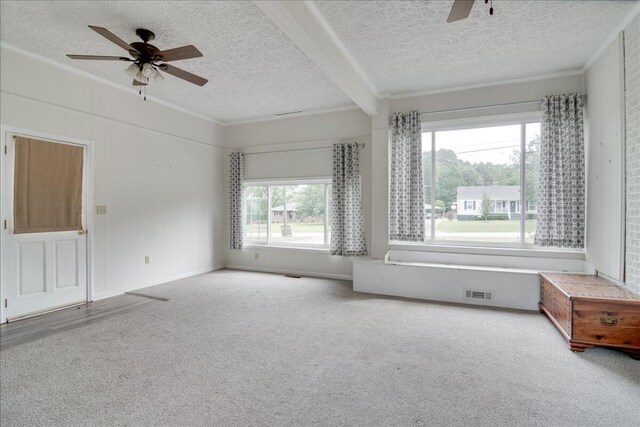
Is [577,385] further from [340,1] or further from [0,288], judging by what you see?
[0,288]

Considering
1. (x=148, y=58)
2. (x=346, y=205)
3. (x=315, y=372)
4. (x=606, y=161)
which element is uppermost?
(x=148, y=58)

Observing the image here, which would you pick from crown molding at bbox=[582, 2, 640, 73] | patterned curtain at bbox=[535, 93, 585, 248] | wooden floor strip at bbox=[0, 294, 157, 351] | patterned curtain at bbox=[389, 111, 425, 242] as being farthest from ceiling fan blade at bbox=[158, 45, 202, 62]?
patterned curtain at bbox=[535, 93, 585, 248]

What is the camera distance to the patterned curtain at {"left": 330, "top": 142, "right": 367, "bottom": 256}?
5246 mm

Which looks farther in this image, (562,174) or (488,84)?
(488,84)

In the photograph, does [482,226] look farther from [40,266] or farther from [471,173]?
[40,266]

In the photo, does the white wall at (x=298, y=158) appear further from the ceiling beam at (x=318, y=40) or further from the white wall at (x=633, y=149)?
the white wall at (x=633, y=149)

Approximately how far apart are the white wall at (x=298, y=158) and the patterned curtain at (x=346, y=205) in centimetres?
15

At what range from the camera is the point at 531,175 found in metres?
4.27

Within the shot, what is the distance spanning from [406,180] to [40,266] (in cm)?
487

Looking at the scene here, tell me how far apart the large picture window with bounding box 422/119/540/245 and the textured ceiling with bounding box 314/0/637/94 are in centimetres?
78

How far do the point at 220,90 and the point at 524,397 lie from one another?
15.9ft

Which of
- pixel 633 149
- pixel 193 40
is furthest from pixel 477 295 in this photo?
pixel 193 40

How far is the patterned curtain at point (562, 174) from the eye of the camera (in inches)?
153

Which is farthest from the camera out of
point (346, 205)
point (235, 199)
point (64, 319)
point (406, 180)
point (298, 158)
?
point (235, 199)
